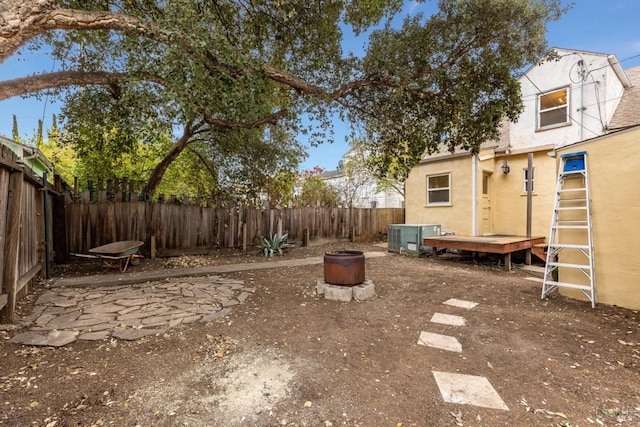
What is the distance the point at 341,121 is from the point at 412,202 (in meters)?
5.55

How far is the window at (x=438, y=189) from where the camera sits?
9703 millimetres

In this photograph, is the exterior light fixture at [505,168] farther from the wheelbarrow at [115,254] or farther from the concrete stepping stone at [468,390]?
the wheelbarrow at [115,254]

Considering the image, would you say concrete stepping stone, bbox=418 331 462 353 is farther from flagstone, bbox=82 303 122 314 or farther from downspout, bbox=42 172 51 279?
downspout, bbox=42 172 51 279

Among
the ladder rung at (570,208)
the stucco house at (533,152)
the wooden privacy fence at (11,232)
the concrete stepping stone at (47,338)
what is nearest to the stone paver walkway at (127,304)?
the concrete stepping stone at (47,338)

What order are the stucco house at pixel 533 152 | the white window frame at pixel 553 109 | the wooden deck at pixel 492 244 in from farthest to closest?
the white window frame at pixel 553 109
the stucco house at pixel 533 152
the wooden deck at pixel 492 244

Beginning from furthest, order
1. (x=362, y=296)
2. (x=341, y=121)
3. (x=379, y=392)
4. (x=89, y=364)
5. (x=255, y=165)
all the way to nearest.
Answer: (x=255, y=165), (x=341, y=121), (x=362, y=296), (x=89, y=364), (x=379, y=392)

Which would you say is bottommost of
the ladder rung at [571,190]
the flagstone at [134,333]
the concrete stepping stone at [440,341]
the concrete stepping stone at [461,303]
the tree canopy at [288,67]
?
the concrete stepping stone at [461,303]

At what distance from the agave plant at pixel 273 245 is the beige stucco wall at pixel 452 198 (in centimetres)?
515

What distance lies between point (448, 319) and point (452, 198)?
6.70m

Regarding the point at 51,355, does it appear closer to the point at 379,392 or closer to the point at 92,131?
the point at 379,392

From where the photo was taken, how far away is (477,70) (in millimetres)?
5379

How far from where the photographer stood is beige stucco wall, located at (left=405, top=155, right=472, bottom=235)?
905cm

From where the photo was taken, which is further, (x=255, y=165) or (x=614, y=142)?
(x=255, y=165)

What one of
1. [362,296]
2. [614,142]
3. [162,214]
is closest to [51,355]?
[362,296]
